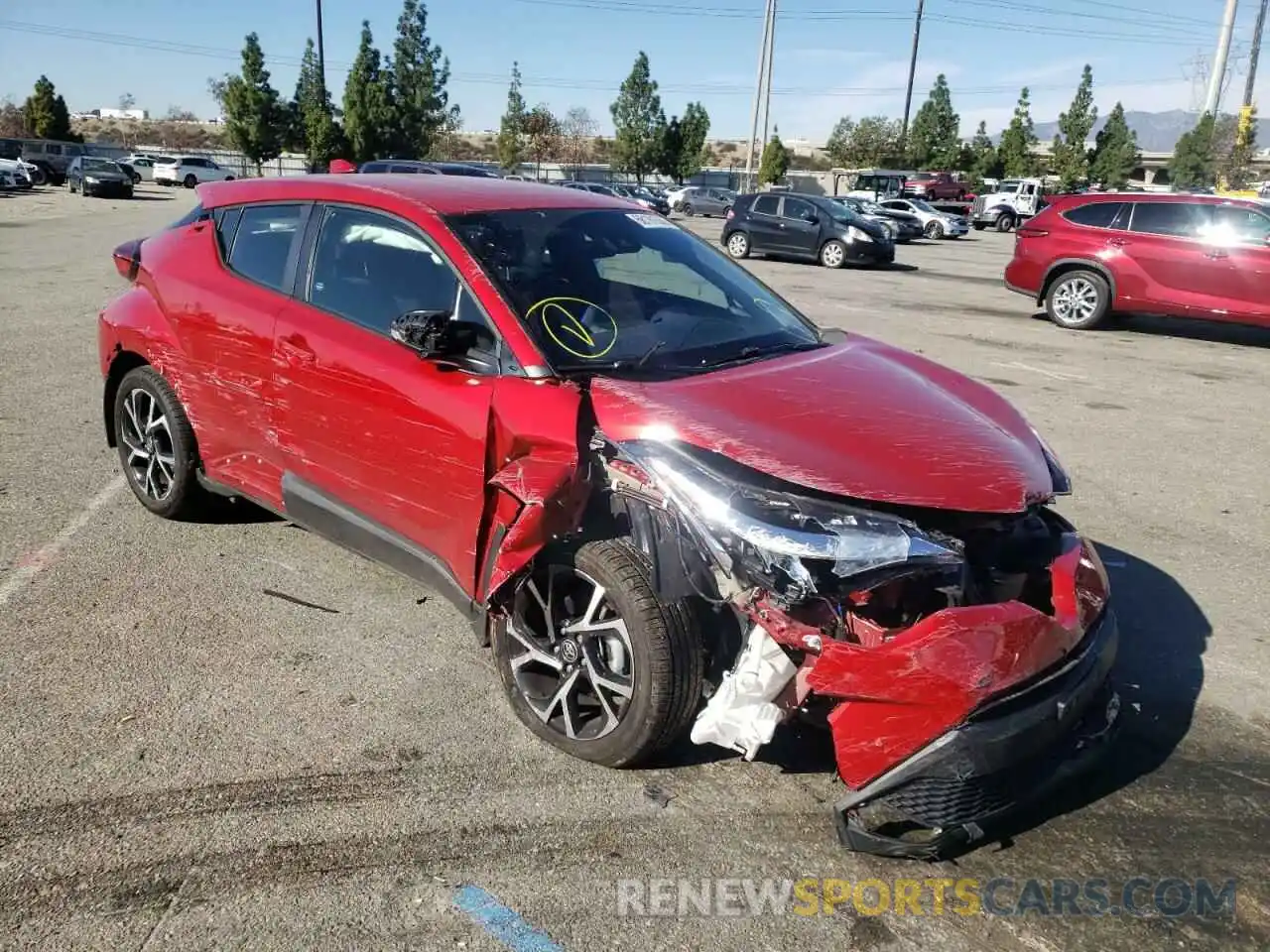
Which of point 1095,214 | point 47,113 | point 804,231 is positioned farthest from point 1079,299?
point 47,113

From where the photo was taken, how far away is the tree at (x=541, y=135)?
234ft

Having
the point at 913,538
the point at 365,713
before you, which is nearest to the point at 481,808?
the point at 365,713

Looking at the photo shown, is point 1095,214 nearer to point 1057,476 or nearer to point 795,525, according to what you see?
point 1057,476

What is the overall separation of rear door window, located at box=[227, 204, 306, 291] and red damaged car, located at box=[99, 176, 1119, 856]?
0.05ft

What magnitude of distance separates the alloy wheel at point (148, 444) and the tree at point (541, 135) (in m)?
68.6

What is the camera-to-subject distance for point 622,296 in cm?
367

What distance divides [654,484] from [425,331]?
968 millimetres

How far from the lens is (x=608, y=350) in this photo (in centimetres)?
331

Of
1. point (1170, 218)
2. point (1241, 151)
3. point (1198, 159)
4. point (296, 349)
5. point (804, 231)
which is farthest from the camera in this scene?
point (1198, 159)

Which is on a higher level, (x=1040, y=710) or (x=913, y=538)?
(x=913, y=538)

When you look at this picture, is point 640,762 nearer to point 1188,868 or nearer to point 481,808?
point 481,808

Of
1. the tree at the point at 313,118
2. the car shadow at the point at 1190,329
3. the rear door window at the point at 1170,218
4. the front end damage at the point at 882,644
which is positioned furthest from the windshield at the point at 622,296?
the tree at the point at 313,118

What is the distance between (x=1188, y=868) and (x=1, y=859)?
10.4 ft

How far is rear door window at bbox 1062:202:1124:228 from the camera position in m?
12.2
